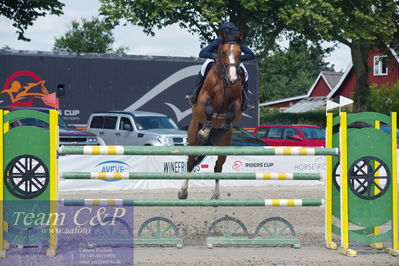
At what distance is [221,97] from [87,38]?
72.0 meters

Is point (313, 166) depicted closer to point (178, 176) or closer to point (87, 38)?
point (178, 176)

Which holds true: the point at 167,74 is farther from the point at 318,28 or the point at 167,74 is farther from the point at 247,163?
the point at 318,28

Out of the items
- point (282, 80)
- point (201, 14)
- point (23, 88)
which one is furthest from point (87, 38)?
point (23, 88)

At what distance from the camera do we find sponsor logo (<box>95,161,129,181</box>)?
13969 mm

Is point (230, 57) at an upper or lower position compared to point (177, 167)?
upper

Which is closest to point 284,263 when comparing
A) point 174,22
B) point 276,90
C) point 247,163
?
point 247,163

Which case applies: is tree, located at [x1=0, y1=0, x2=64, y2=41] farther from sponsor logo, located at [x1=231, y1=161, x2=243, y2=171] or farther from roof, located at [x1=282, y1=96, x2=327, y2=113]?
roof, located at [x1=282, y1=96, x2=327, y2=113]

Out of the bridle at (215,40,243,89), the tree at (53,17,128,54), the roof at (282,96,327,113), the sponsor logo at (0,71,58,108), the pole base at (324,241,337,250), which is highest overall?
the tree at (53,17,128,54)

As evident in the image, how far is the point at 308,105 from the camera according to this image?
2124 inches

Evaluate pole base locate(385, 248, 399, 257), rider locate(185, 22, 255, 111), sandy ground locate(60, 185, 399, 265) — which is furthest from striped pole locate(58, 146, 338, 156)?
rider locate(185, 22, 255, 111)

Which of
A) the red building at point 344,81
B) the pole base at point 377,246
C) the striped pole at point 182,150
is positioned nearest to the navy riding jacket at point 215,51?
the striped pole at point 182,150

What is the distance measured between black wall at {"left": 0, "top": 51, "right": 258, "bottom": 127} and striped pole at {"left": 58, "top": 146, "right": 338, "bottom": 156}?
530 inches

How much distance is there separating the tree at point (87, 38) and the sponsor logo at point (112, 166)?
202 ft

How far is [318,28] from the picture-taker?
28.3 meters
